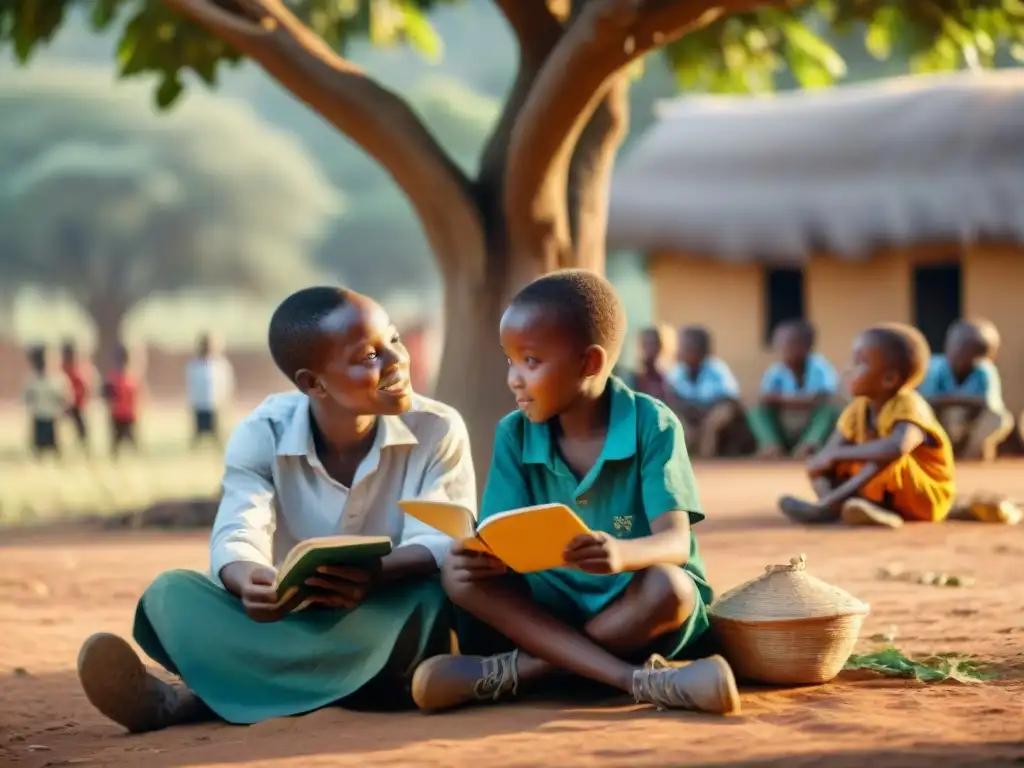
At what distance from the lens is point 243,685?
4.45 meters

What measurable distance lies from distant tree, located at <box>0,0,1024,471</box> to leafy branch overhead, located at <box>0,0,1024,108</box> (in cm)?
1

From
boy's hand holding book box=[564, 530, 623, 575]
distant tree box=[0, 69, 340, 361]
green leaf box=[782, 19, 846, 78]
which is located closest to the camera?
boy's hand holding book box=[564, 530, 623, 575]

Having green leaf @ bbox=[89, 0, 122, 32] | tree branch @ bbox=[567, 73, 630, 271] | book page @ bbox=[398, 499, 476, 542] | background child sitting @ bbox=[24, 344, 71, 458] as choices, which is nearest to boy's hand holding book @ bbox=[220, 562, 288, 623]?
book page @ bbox=[398, 499, 476, 542]

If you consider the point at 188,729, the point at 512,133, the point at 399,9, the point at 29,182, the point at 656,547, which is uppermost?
the point at 29,182

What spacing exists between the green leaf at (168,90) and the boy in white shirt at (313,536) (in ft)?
19.7

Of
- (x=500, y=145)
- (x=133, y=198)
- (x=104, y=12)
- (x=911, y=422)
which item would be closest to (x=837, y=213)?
(x=500, y=145)

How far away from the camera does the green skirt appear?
14.5ft

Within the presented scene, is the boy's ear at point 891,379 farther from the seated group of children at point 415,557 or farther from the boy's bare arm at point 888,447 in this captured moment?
the seated group of children at point 415,557

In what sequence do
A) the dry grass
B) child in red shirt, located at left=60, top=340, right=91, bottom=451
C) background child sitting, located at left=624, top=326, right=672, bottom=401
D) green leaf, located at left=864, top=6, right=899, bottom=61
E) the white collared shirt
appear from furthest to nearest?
child in red shirt, located at left=60, top=340, right=91, bottom=451
background child sitting, located at left=624, top=326, right=672, bottom=401
the dry grass
green leaf, located at left=864, top=6, right=899, bottom=61
the white collared shirt

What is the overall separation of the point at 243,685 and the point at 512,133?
16.9 feet

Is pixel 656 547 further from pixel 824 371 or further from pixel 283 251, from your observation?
pixel 283 251

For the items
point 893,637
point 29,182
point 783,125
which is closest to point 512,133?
point 893,637

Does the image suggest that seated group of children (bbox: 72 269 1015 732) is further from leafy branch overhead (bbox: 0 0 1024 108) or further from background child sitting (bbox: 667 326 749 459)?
background child sitting (bbox: 667 326 749 459)

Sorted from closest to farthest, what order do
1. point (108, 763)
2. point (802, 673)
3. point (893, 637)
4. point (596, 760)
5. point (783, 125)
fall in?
point (596, 760) < point (108, 763) < point (802, 673) < point (893, 637) < point (783, 125)
